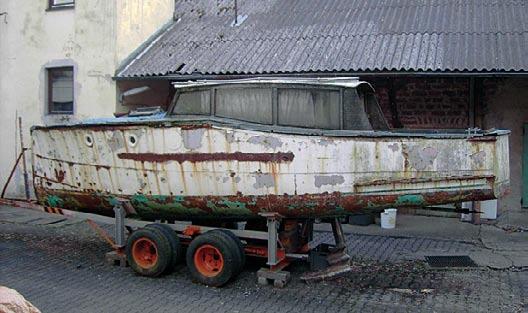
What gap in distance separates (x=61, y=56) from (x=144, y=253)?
6.97 metres

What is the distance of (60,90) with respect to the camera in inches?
513

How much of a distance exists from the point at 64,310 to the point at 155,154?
2.12 m

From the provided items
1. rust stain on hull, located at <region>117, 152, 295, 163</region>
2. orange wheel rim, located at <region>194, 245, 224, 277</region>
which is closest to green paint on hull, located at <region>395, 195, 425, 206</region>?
rust stain on hull, located at <region>117, 152, 295, 163</region>

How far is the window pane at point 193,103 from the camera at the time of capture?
7286 mm

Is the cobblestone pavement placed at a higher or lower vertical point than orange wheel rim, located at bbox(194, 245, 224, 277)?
lower

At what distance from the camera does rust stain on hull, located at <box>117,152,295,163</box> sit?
656 cm

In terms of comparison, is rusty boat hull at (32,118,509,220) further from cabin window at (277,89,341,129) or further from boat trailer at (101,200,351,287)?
cabin window at (277,89,341,129)

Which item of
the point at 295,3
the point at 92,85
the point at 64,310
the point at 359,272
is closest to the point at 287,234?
the point at 359,272

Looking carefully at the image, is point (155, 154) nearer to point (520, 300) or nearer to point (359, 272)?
point (359, 272)

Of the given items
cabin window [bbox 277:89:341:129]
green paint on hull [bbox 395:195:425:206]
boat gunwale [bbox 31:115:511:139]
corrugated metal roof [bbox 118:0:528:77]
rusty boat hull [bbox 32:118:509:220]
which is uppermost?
corrugated metal roof [bbox 118:0:528:77]

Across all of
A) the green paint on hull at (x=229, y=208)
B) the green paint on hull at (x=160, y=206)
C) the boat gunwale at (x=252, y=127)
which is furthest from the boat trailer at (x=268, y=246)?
the boat gunwale at (x=252, y=127)

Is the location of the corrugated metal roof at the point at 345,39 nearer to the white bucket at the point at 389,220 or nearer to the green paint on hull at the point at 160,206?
the white bucket at the point at 389,220

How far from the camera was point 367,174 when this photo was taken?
6.43 meters

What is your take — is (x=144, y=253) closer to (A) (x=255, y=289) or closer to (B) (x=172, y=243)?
(B) (x=172, y=243)
